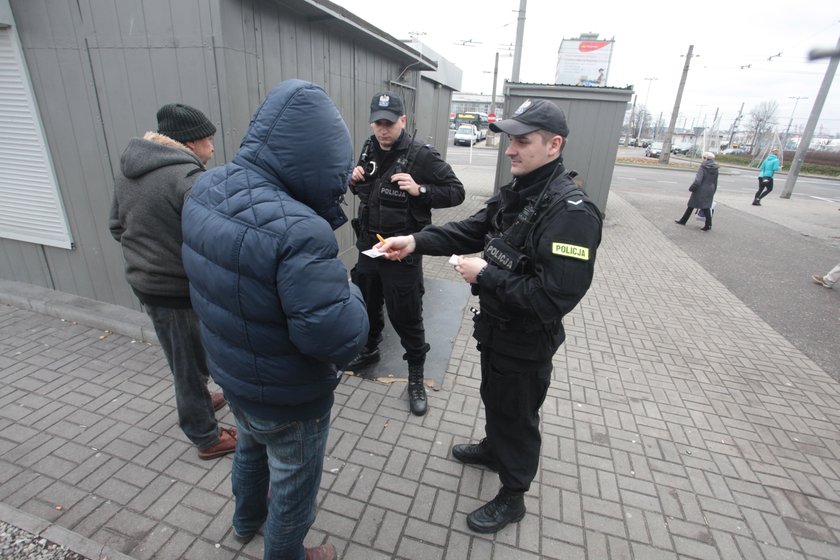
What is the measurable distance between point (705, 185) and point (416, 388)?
30.3 ft

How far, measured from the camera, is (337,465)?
265cm

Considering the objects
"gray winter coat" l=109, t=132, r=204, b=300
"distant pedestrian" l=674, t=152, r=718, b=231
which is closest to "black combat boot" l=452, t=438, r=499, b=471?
"gray winter coat" l=109, t=132, r=204, b=300

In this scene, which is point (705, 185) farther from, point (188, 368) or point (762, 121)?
point (762, 121)

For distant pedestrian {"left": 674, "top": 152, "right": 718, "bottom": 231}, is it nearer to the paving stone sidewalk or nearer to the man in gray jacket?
the paving stone sidewalk

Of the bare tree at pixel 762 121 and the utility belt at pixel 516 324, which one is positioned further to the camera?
the bare tree at pixel 762 121

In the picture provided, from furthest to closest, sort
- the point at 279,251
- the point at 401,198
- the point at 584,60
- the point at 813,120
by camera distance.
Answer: the point at 584,60 → the point at 813,120 → the point at 401,198 → the point at 279,251

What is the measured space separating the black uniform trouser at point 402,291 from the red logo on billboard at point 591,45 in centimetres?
1666

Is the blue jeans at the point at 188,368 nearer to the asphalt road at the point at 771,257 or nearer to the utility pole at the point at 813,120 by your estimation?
the asphalt road at the point at 771,257

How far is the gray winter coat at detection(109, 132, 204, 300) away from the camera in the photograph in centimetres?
217

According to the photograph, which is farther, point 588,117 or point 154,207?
point 588,117

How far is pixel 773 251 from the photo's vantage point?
27.8 ft

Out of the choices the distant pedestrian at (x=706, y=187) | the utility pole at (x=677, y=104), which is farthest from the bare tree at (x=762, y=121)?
the distant pedestrian at (x=706, y=187)

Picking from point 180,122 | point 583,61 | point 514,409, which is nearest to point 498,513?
point 514,409

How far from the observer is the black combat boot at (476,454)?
2695mm
